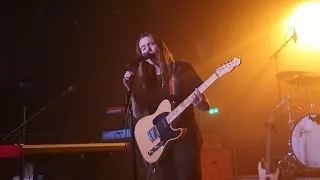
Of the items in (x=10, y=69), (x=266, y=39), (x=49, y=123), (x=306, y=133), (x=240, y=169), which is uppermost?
(x=266, y=39)

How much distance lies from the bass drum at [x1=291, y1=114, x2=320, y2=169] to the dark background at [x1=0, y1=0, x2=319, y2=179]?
90 cm

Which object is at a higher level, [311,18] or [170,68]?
[311,18]

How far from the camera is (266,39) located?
17.9 ft

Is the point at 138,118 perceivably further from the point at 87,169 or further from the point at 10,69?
the point at 10,69

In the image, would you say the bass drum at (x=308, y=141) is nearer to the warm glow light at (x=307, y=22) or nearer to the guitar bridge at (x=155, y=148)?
the warm glow light at (x=307, y=22)

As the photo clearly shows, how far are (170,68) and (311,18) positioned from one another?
341cm

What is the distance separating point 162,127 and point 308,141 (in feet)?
6.57

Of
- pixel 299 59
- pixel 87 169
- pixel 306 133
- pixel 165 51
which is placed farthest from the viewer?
→ pixel 299 59

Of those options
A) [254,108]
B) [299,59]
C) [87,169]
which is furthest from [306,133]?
[87,169]

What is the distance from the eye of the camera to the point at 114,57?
489 cm

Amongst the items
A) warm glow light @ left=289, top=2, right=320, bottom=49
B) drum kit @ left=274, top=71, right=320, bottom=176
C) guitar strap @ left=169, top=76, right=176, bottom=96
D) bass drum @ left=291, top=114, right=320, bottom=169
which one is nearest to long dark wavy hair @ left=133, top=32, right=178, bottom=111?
guitar strap @ left=169, top=76, right=176, bottom=96

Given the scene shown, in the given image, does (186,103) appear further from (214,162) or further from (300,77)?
(300,77)

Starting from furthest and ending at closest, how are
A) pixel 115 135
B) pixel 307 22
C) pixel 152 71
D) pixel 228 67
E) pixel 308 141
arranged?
pixel 307 22
pixel 308 141
pixel 115 135
pixel 152 71
pixel 228 67

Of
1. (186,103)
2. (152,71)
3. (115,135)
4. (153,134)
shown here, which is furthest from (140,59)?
(115,135)
